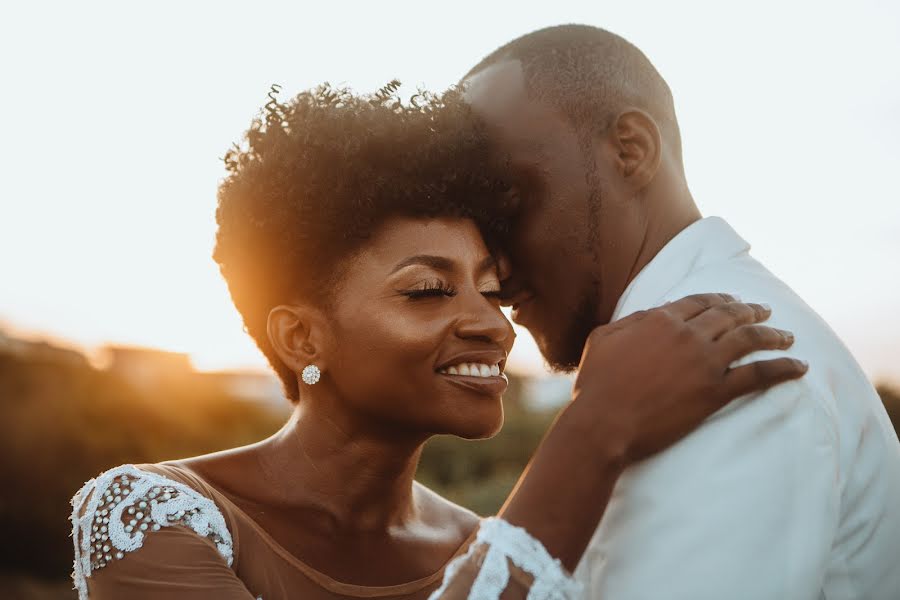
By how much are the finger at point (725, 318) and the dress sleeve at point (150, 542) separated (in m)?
1.60

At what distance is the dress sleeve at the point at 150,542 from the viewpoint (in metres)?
2.66

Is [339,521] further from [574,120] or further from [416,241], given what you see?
[574,120]

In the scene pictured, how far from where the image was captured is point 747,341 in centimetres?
211

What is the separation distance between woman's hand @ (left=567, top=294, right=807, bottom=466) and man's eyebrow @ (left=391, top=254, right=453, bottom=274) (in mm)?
875

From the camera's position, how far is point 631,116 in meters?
2.87

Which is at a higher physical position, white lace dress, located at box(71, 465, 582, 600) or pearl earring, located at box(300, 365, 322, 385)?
pearl earring, located at box(300, 365, 322, 385)

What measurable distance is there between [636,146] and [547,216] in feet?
1.18

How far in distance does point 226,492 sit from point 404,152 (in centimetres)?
137

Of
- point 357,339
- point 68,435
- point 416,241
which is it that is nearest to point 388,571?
point 357,339

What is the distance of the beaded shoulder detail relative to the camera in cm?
272

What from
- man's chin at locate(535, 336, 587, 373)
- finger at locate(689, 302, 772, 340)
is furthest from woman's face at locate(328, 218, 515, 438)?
finger at locate(689, 302, 772, 340)

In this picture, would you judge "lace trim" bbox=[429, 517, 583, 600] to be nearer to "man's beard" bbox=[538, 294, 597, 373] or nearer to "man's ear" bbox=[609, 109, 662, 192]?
"man's beard" bbox=[538, 294, 597, 373]

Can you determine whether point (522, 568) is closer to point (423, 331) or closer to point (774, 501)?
point (774, 501)

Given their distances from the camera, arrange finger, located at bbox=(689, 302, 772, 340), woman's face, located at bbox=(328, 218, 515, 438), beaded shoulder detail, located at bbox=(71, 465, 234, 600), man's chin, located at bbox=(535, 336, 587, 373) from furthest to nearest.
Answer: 1. man's chin, located at bbox=(535, 336, 587, 373)
2. woman's face, located at bbox=(328, 218, 515, 438)
3. beaded shoulder detail, located at bbox=(71, 465, 234, 600)
4. finger, located at bbox=(689, 302, 772, 340)
